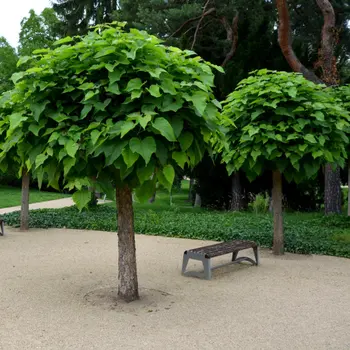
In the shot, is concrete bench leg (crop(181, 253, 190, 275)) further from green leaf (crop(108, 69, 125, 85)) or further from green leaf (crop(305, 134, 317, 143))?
green leaf (crop(108, 69, 125, 85))

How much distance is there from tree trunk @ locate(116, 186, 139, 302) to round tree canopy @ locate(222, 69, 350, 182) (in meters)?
2.73

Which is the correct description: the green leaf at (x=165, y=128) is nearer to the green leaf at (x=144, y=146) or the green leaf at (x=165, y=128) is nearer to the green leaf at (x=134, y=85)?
the green leaf at (x=144, y=146)

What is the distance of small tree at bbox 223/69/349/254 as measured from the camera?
23.8ft

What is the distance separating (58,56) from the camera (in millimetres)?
4656

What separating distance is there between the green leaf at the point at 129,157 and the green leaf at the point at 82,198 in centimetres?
55

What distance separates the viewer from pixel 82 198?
170 inches

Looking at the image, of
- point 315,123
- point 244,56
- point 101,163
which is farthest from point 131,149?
point 244,56

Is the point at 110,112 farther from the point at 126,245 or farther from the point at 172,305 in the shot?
the point at 172,305

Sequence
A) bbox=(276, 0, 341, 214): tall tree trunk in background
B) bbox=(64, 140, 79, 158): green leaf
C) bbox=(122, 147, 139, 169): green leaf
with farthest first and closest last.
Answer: bbox=(276, 0, 341, 214): tall tree trunk in background
bbox=(64, 140, 79, 158): green leaf
bbox=(122, 147, 139, 169): green leaf

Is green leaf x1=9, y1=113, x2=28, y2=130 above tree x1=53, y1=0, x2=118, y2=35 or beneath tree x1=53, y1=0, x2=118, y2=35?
beneath

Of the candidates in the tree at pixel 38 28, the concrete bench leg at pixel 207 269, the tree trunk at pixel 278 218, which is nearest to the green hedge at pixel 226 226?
the tree trunk at pixel 278 218

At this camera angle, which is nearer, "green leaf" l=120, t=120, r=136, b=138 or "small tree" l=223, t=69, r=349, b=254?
"green leaf" l=120, t=120, r=136, b=138

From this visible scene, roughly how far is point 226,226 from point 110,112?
7094 millimetres

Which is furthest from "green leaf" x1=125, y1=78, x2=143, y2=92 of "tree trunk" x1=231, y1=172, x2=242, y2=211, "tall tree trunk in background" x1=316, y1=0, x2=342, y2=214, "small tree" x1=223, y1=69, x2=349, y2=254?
"tree trunk" x1=231, y1=172, x2=242, y2=211
